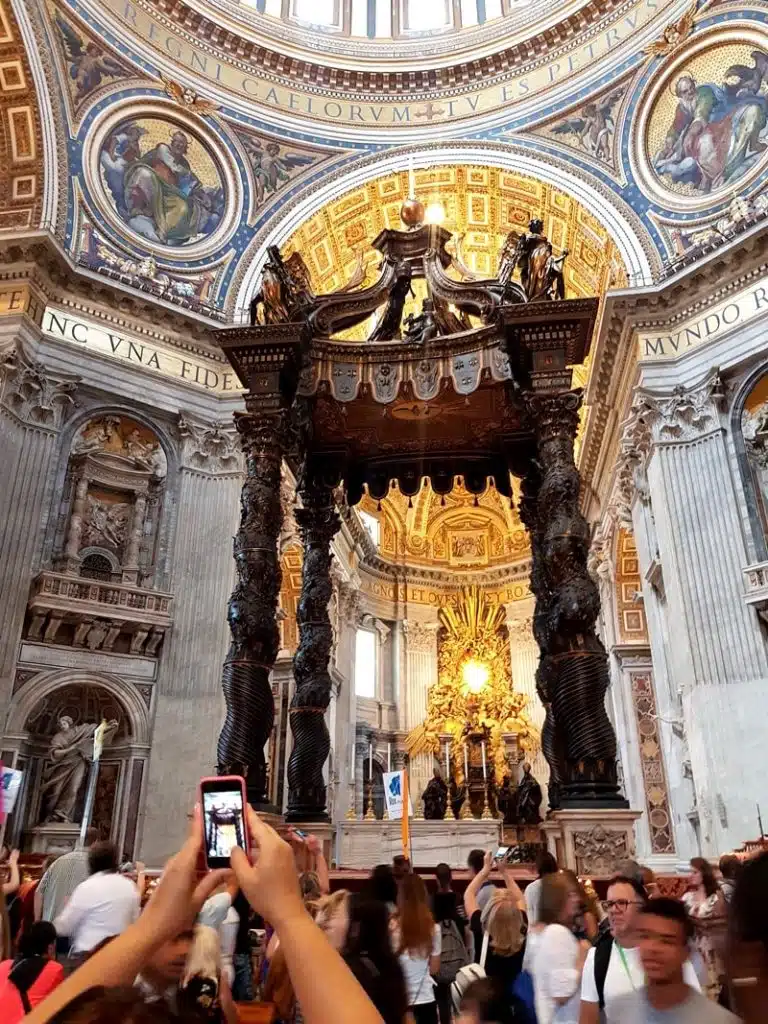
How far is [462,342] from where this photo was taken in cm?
722

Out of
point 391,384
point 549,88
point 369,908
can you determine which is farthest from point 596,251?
point 369,908

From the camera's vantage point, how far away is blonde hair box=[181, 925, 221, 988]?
2523 millimetres

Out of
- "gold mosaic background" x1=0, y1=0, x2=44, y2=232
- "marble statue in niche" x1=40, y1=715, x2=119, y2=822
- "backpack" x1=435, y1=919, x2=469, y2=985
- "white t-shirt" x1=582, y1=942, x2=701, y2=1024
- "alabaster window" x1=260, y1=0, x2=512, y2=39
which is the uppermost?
"alabaster window" x1=260, y1=0, x2=512, y2=39

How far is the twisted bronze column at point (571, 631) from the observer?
18.6 ft

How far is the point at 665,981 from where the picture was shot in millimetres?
1869

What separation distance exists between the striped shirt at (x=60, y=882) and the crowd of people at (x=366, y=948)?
13 millimetres

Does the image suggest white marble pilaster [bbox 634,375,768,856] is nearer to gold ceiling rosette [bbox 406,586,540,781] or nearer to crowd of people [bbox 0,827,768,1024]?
crowd of people [bbox 0,827,768,1024]

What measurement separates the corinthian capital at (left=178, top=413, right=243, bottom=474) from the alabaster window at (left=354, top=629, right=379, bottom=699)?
33.8 feet

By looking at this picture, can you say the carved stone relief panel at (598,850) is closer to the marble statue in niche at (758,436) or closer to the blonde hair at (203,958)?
the blonde hair at (203,958)

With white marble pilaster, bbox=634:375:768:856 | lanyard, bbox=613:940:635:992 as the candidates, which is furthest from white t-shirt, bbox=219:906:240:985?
white marble pilaster, bbox=634:375:768:856

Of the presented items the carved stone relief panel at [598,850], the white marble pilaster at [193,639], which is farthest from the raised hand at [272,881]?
the white marble pilaster at [193,639]

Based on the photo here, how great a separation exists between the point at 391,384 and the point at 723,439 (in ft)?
Answer: 24.6

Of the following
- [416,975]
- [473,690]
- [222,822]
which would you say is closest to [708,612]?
[416,975]

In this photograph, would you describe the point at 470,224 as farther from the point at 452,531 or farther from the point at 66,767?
the point at 66,767
